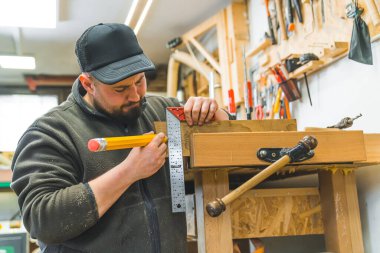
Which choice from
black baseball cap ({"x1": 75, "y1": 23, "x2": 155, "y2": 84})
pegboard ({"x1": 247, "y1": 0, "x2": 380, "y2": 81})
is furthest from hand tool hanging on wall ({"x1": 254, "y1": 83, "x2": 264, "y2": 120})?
black baseball cap ({"x1": 75, "y1": 23, "x2": 155, "y2": 84})

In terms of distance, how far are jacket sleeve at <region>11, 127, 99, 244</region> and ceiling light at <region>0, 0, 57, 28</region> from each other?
2.10 metres

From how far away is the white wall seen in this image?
1408mm

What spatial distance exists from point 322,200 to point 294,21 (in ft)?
4.24

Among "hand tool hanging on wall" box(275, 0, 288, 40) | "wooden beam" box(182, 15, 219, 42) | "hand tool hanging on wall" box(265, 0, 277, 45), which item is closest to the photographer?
"hand tool hanging on wall" box(275, 0, 288, 40)

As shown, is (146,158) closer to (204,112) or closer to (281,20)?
(204,112)

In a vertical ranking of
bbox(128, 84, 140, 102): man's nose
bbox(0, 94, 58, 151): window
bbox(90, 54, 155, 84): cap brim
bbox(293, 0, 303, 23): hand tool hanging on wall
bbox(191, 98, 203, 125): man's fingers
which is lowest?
bbox(191, 98, 203, 125): man's fingers

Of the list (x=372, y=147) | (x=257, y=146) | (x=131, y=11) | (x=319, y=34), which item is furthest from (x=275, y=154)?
(x=131, y=11)

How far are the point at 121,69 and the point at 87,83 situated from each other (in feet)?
0.57

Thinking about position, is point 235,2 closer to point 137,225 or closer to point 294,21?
point 294,21

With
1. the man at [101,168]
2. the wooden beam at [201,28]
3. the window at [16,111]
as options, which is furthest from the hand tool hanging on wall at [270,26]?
the window at [16,111]

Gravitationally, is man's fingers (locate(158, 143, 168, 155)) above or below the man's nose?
below

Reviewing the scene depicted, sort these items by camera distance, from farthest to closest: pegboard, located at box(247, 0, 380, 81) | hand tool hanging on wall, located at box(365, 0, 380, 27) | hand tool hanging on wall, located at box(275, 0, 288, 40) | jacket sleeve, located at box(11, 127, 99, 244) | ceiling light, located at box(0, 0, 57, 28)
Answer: ceiling light, located at box(0, 0, 57, 28)
hand tool hanging on wall, located at box(275, 0, 288, 40)
pegboard, located at box(247, 0, 380, 81)
hand tool hanging on wall, located at box(365, 0, 380, 27)
jacket sleeve, located at box(11, 127, 99, 244)

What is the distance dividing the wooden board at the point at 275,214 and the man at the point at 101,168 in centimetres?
21

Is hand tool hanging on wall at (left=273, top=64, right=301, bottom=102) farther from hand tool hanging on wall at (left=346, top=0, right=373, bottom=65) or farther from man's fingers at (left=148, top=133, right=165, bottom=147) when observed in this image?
man's fingers at (left=148, top=133, right=165, bottom=147)
